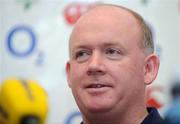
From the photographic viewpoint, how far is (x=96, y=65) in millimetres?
793

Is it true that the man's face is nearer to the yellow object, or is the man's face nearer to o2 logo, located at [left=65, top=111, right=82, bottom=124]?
the yellow object

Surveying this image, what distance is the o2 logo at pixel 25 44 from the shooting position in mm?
1756

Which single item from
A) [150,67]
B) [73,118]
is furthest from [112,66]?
[73,118]

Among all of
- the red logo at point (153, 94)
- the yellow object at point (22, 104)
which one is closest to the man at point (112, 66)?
the yellow object at point (22, 104)

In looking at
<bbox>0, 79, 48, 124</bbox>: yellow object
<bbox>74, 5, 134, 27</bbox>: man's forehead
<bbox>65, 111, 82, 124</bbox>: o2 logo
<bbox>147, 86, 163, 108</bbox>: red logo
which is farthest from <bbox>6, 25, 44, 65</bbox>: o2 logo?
<bbox>74, 5, 134, 27</bbox>: man's forehead

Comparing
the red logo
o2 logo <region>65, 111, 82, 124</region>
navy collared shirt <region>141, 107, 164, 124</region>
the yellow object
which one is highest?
the yellow object

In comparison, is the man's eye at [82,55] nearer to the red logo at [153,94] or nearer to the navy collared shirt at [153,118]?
the navy collared shirt at [153,118]

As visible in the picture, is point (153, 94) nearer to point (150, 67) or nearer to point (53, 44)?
point (53, 44)

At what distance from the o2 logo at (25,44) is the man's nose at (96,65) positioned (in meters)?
0.98

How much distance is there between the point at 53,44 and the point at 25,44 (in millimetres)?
124

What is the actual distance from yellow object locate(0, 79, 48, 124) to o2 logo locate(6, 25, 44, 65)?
2.56 ft

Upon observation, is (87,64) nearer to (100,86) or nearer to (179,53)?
(100,86)

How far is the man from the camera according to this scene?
81 centimetres

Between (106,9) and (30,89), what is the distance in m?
0.26
